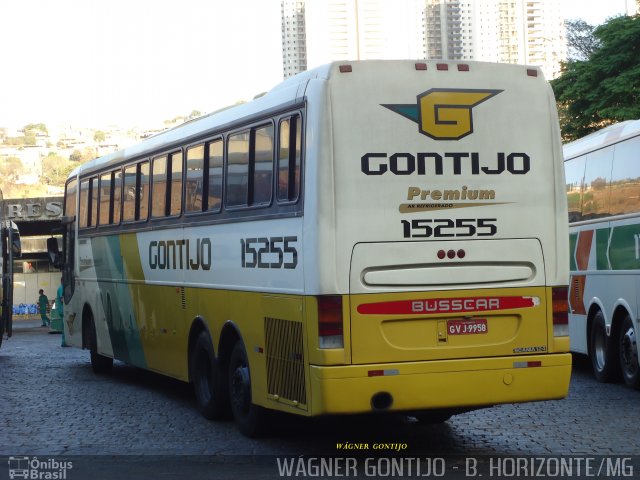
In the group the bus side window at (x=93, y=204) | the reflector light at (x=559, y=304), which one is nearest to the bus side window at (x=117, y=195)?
the bus side window at (x=93, y=204)

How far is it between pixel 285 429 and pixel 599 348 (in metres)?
6.75

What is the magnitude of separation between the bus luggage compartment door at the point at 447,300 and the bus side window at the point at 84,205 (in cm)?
1013

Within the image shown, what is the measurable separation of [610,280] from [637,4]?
3690 cm

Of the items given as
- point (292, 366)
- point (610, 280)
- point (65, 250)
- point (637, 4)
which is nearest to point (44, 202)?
point (637, 4)

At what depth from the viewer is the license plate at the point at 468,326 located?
32.1 ft

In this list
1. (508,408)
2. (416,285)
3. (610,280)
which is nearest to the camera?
(416,285)

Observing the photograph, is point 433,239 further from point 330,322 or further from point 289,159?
point 289,159

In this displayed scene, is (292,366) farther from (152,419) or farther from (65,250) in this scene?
(65,250)

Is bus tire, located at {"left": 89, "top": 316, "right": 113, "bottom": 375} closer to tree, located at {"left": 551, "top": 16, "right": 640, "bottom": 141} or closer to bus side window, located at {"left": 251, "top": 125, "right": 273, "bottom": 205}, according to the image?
bus side window, located at {"left": 251, "top": 125, "right": 273, "bottom": 205}

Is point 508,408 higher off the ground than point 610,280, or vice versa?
point 610,280

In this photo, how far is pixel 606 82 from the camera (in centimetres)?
3938

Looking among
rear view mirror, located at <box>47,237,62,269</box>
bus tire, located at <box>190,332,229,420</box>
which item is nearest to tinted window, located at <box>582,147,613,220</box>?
bus tire, located at <box>190,332,229,420</box>

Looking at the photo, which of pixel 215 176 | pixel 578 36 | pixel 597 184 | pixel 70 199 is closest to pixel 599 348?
pixel 597 184

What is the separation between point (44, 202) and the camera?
55.8m
